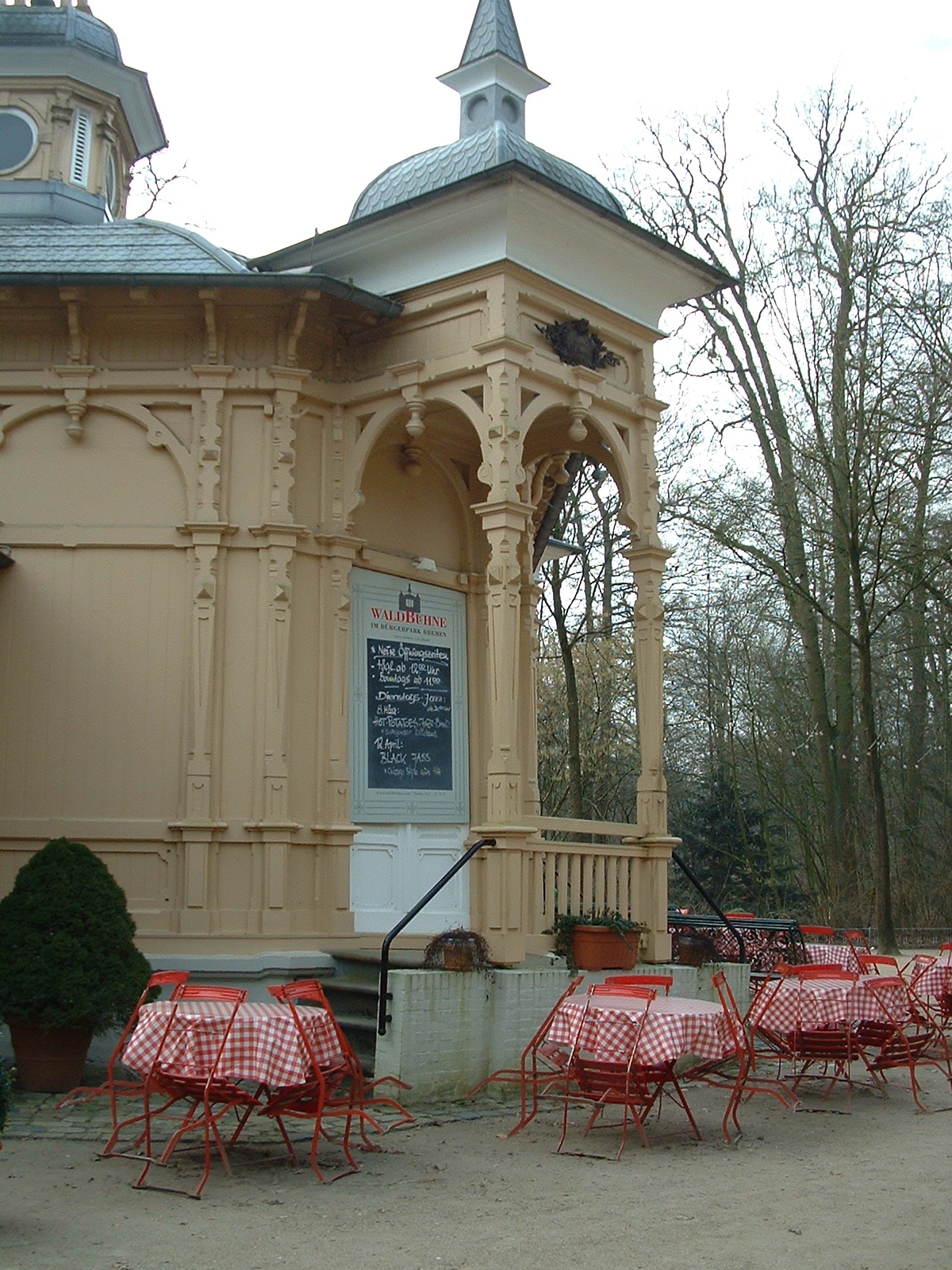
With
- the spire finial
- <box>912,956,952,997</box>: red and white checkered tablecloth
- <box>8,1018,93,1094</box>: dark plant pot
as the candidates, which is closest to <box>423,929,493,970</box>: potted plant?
<box>8,1018,93,1094</box>: dark plant pot

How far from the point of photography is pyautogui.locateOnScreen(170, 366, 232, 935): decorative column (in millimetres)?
9141

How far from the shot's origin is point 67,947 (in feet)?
25.3

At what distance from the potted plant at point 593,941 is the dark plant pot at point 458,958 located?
84 cm

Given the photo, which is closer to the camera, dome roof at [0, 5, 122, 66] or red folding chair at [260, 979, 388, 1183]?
red folding chair at [260, 979, 388, 1183]

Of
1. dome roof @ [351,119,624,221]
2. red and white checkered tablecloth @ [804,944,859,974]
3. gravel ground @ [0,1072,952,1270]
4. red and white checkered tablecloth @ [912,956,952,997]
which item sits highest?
dome roof @ [351,119,624,221]

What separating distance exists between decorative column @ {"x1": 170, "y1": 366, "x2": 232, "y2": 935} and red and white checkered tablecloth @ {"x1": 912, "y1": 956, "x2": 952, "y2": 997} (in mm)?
5352

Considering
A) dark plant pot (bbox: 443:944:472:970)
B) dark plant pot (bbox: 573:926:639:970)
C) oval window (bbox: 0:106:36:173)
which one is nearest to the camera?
dark plant pot (bbox: 443:944:472:970)

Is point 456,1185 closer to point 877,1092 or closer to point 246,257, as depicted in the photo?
point 877,1092

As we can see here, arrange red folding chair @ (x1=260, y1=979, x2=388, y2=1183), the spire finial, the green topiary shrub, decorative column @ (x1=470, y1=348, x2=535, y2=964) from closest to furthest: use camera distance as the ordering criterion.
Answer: red folding chair @ (x1=260, y1=979, x2=388, y2=1183) → the green topiary shrub → decorative column @ (x1=470, y1=348, x2=535, y2=964) → the spire finial

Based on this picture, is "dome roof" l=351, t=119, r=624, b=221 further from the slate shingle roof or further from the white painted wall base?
the white painted wall base

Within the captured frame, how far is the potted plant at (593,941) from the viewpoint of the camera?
29.2ft

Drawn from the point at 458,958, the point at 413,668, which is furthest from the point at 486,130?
the point at 458,958

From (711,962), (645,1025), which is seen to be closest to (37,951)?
(645,1025)

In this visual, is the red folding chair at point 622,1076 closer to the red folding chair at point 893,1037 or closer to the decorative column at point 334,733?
the red folding chair at point 893,1037
